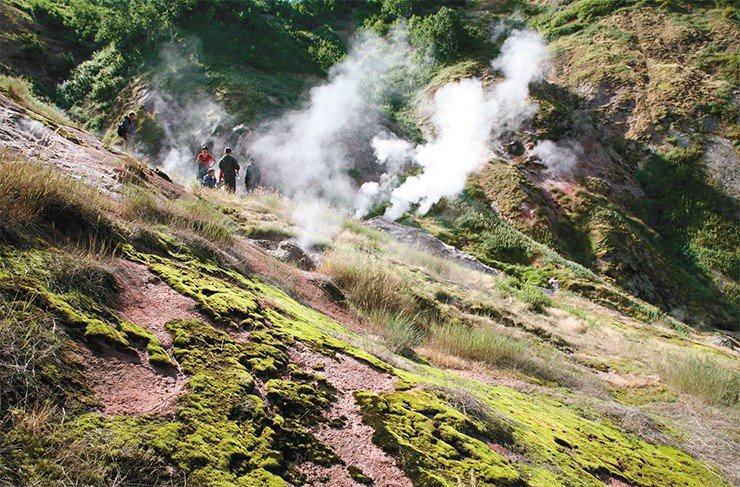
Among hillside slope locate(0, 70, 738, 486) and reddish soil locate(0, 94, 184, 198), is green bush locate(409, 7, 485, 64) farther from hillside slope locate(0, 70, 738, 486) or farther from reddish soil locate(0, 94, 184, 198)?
hillside slope locate(0, 70, 738, 486)

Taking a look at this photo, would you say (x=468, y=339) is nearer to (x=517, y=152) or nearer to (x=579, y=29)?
(x=517, y=152)

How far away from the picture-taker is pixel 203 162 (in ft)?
49.4

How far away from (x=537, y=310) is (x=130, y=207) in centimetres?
986

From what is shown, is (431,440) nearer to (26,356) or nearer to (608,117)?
(26,356)

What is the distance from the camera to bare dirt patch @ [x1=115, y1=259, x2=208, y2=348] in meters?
2.69

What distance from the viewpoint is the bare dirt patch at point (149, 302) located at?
269cm

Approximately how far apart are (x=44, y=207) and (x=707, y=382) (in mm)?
6909

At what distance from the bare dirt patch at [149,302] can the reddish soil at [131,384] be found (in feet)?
0.90

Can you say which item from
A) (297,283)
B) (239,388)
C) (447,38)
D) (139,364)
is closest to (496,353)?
(297,283)

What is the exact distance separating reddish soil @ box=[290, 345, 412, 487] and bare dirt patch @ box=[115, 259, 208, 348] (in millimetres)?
744

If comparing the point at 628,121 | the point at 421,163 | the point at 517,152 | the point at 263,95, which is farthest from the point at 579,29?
the point at 263,95

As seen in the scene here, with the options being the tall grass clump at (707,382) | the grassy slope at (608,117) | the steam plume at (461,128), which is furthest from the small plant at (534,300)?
the steam plume at (461,128)

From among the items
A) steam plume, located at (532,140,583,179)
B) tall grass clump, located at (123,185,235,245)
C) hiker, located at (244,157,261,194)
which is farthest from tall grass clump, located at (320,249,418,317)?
steam plume, located at (532,140,583,179)

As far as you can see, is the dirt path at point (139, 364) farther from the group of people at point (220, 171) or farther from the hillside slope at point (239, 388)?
the group of people at point (220, 171)
